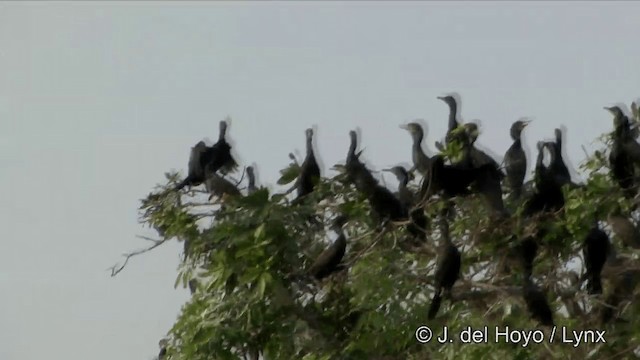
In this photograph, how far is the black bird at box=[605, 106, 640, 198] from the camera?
309 inches

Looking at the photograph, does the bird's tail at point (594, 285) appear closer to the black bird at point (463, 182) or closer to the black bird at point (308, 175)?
the black bird at point (463, 182)

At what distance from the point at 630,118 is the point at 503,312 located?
1.47 meters

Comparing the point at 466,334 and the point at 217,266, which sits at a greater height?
the point at 217,266

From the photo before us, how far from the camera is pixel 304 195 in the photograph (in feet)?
27.1

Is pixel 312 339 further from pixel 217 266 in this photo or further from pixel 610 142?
pixel 610 142

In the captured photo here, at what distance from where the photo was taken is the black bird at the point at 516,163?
8297 millimetres

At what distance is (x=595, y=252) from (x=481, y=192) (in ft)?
2.16

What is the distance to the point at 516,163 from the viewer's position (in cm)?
841

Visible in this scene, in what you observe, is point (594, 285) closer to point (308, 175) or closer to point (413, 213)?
point (413, 213)

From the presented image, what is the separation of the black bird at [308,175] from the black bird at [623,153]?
64.6 inches

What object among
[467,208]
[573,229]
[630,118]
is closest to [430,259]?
[467,208]

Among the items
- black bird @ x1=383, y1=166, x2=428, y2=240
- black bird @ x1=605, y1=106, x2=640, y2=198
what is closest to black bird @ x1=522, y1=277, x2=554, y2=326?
black bird @ x1=383, y1=166, x2=428, y2=240

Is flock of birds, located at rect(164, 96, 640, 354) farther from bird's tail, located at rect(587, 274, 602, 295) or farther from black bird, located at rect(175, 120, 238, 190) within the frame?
black bird, located at rect(175, 120, 238, 190)

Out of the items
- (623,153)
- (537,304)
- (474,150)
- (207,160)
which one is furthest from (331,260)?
(207,160)
